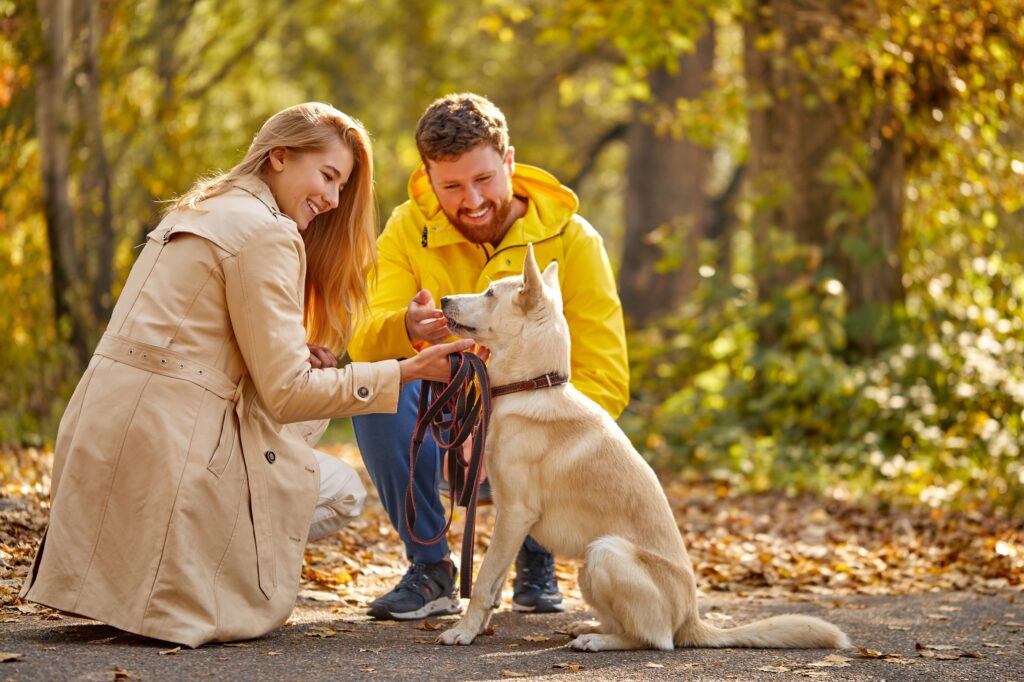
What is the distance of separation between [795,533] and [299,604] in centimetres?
391

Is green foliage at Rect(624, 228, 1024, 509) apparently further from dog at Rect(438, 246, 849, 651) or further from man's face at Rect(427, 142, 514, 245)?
man's face at Rect(427, 142, 514, 245)

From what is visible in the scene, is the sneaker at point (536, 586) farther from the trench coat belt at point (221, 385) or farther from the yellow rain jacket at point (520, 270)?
the trench coat belt at point (221, 385)

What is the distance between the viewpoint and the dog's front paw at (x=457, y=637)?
4121 millimetres

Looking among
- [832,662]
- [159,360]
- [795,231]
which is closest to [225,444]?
[159,360]

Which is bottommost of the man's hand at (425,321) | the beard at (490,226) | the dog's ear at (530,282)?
the man's hand at (425,321)

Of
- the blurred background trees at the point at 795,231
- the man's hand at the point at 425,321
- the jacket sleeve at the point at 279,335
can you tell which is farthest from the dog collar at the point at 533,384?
the blurred background trees at the point at 795,231

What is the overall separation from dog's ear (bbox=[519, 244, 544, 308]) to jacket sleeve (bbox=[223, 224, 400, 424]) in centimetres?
68

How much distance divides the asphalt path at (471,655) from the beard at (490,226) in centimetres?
165

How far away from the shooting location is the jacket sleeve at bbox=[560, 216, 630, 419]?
4.90 metres

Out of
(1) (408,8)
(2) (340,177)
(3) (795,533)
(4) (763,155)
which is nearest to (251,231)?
(2) (340,177)

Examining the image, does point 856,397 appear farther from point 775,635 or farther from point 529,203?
point 775,635

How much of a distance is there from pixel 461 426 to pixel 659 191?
46.4 feet

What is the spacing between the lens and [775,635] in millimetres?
4164

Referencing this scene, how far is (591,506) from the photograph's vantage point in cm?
414
